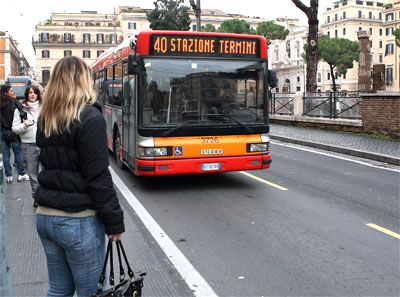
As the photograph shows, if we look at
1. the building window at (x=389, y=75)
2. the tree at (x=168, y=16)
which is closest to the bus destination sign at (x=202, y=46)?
the tree at (x=168, y=16)

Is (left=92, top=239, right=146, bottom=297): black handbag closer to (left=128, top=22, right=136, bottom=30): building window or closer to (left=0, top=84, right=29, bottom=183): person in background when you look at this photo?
(left=0, top=84, right=29, bottom=183): person in background

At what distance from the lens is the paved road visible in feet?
16.2

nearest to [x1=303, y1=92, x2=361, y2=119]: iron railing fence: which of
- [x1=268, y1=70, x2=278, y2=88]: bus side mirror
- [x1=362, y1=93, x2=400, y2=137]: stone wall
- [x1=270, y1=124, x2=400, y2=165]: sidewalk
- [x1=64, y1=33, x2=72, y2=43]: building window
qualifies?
[x1=270, y1=124, x2=400, y2=165]: sidewalk

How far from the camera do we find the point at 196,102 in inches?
354

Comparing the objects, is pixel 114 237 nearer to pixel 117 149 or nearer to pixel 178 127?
pixel 178 127

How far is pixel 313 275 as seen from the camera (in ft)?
16.5

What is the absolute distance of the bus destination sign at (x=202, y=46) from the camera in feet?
29.5

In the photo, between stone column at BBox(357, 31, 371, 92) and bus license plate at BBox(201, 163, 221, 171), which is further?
stone column at BBox(357, 31, 371, 92)

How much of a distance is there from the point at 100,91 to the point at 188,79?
23.3 ft

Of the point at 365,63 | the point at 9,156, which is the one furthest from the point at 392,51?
the point at 9,156

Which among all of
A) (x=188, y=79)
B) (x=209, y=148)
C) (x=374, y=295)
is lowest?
(x=374, y=295)

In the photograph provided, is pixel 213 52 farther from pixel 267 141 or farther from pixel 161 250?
pixel 161 250

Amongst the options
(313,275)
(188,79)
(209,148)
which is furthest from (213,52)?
(313,275)

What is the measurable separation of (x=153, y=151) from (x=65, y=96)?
5.90 meters
